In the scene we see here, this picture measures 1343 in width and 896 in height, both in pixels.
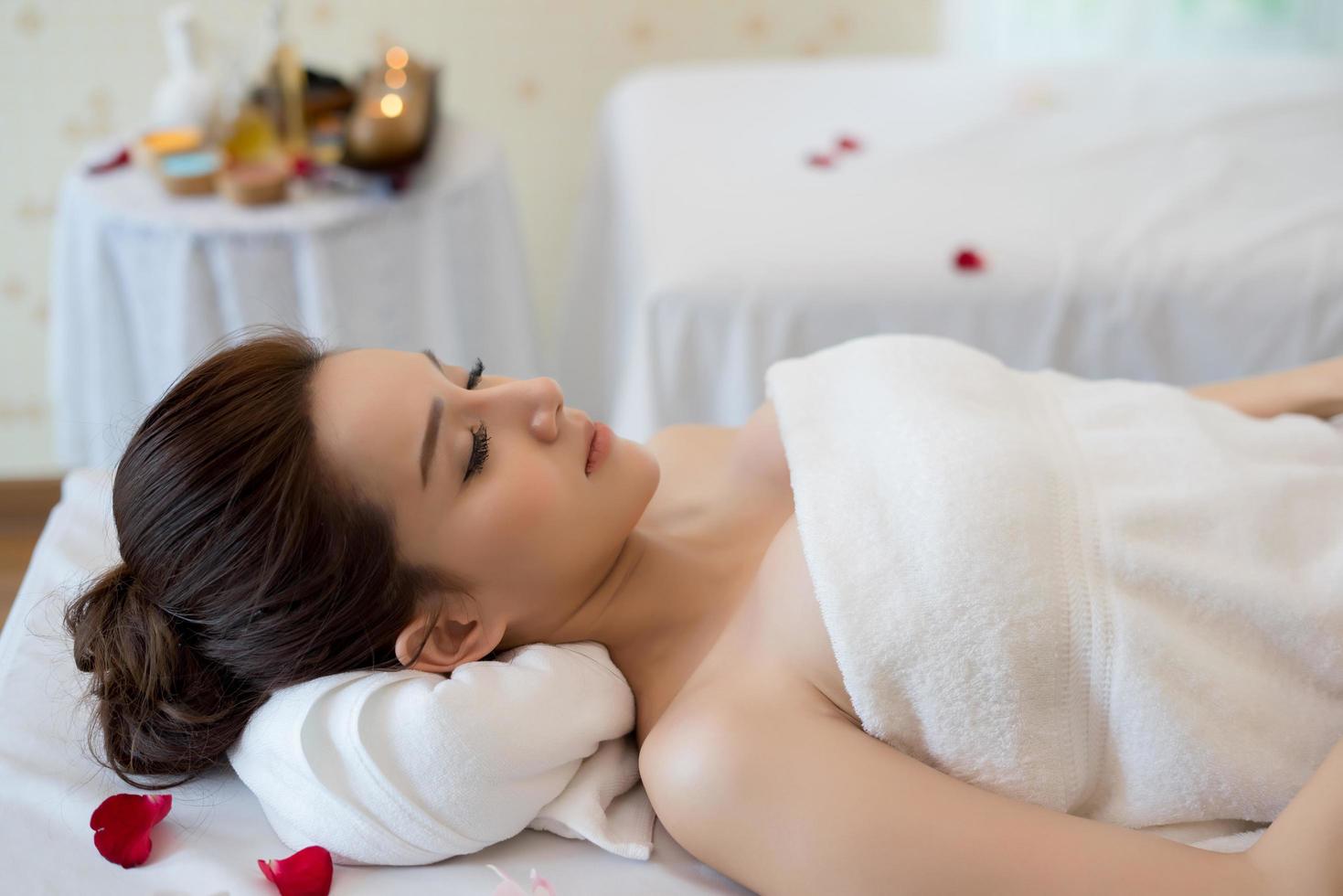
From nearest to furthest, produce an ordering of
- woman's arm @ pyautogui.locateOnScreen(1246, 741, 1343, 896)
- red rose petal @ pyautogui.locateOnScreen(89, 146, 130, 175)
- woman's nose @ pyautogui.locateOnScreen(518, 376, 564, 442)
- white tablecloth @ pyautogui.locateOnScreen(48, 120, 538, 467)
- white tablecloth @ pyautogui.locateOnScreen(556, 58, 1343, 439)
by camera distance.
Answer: woman's arm @ pyautogui.locateOnScreen(1246, 741, 1343, 896) → woman's nose @ pyautogui.locateOnScreen(518, 376, 564, 442) → white tablecloth @ pyautogui.locateOnScreen(556, 58, 1343, 439) → white tablecloth @ pyautogui.locateOnScreen(48, 120, 538, 467) → red rose petal @ pyautogui.locateOnScreen(89, 146, 130, 175)

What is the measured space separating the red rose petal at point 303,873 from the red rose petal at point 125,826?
106 mm

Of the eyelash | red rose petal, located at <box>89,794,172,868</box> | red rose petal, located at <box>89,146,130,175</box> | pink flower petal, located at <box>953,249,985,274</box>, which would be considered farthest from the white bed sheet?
red rose petal, located at <box>89,146,130,175</box>

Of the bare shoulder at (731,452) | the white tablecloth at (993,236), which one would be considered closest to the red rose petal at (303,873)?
the bare shoulder at (731,452)

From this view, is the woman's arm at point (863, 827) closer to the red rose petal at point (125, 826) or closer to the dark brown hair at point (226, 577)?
the dark brown hair at point (226, 577)

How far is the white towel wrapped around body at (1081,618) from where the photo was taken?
0.88 m

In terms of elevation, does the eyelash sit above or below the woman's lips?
above

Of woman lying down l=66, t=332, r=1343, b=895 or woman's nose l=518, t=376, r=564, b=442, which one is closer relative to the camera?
woman lying down l=66, t=332, r=1343, b=895

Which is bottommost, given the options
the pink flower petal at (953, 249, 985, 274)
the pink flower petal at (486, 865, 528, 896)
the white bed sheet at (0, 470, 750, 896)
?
the white bed sheet at (0, 470, 750, 896)

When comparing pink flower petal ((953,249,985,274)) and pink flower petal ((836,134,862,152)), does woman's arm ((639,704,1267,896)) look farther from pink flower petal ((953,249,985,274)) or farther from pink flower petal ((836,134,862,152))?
pink flower petal ((836,134,862,152))

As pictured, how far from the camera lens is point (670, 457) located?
1.28 meters

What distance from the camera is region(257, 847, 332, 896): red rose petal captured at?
88 cm

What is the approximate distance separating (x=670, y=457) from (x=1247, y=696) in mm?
604

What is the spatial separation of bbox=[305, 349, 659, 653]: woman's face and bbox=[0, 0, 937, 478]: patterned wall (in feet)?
7.02

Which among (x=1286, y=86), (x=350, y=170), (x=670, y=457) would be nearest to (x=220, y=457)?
(x=670, y=457)
